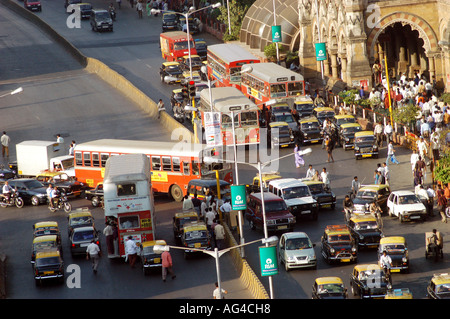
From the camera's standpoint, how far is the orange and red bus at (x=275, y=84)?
63.9 metres

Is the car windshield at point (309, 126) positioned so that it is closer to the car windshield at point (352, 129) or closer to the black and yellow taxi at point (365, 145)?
the car windshield at point (352, 129)

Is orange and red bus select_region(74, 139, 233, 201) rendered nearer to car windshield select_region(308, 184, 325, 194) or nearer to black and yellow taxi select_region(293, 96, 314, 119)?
car windshield select_region(308, 184, 325, 194)

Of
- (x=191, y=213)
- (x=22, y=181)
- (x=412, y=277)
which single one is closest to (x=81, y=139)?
(x=22, y=181)

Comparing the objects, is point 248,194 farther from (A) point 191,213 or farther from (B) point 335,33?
(B) point 335,33

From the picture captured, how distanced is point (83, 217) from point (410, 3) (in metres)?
33.4

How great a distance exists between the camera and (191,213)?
45750mm

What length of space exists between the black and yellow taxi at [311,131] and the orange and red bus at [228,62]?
10.7 m

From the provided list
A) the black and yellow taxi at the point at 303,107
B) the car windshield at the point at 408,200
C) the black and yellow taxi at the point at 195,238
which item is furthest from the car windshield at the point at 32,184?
the car windshield at the point at 408,200

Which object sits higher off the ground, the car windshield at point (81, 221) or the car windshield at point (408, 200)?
the car windshield at point (81, 221)

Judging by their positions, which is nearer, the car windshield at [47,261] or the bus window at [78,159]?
the car windshield at [47,261]

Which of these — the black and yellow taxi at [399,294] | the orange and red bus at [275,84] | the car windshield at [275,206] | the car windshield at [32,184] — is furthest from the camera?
the orange and red bus at [275,84]

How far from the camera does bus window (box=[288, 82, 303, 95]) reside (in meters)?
64.6
